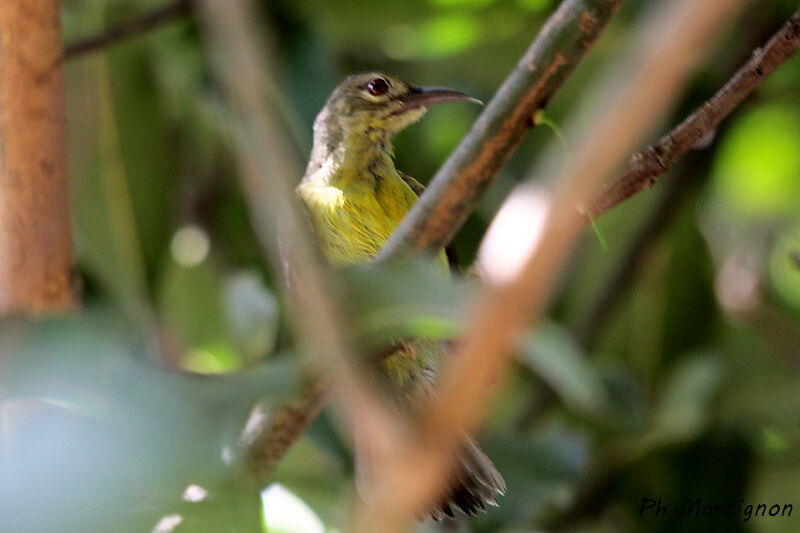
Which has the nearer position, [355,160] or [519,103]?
[519,103]

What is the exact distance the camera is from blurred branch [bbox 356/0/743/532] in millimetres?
938

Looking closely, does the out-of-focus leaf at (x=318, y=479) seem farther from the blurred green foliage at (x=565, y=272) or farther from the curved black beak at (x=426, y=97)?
the curved black beak at (x=426, y=97)

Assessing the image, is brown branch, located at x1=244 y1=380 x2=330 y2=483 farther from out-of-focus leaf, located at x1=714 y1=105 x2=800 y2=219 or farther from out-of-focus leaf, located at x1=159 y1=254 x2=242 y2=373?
out-of-focus leaf, located at x1=714 y1=105 x2=800 y2=219

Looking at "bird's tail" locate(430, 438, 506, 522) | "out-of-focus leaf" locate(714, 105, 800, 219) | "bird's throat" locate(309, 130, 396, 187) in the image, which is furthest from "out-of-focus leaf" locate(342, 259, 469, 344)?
"out-of-focus leaf" locate(714, 105, 800, 219)

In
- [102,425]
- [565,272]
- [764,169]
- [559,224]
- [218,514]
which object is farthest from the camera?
[764,169]

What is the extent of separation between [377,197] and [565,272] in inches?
30.2

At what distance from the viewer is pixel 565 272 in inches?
161

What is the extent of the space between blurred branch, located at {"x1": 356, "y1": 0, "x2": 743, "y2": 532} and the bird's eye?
3287mm

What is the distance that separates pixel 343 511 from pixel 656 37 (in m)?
2.63

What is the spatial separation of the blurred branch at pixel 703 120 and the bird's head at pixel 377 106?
6.10 ft

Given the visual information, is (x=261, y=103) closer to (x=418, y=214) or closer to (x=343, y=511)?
(x=418, y=214)

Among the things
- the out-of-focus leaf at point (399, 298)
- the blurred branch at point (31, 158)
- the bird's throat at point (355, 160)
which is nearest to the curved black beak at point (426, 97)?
the bird's throat at point (355, 160)

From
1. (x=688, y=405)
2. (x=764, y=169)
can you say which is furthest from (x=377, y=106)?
(x=764, y=169)
